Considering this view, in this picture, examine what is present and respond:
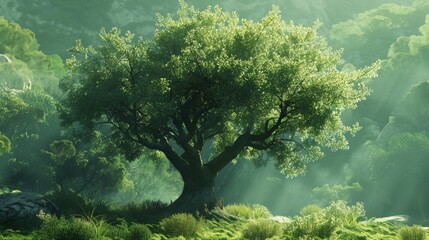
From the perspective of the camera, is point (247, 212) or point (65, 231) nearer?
point (65, 231)

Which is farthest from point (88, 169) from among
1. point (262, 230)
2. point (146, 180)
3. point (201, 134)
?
point (262, 230)

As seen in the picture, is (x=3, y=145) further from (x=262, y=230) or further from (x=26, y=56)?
(x=26, y=56)

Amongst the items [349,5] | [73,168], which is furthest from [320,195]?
[349,5]

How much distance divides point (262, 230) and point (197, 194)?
356 inches

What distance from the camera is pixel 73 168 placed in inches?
2120

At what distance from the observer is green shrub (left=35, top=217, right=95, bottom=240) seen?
1372 centimetres

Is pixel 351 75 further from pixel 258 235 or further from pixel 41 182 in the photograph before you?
pixel 41 182

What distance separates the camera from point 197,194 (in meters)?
25.8

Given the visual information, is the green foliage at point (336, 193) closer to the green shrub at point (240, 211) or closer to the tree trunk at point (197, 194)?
the green shrub at point (240, 211)

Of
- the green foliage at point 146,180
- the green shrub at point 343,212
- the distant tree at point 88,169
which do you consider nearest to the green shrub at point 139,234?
the green shrub at point 343,212

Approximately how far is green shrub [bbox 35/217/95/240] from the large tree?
10324mm

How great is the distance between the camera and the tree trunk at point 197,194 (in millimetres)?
25281

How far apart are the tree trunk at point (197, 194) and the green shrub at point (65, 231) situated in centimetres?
1112

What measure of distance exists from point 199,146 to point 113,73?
6328mm
